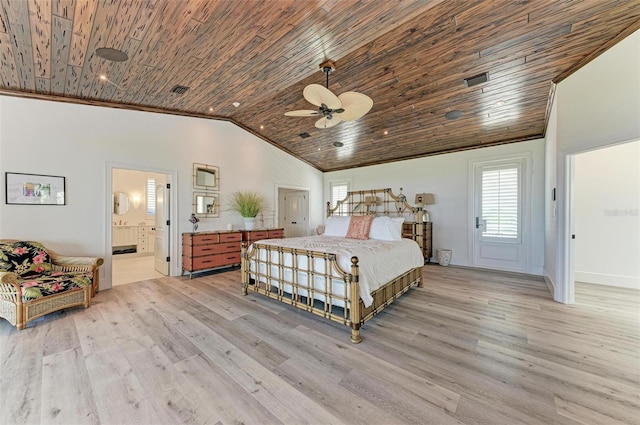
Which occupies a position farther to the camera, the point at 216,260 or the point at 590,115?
the point at 216,260

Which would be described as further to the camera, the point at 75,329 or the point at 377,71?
the point at 377,71

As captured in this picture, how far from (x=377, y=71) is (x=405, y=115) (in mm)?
1429

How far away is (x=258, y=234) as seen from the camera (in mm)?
6109

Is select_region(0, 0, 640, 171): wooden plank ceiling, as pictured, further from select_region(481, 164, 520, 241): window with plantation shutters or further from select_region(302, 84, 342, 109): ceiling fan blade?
select_region(481, 164, 520, 241): window with plantation shutters

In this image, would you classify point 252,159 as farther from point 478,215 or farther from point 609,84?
point 609,84

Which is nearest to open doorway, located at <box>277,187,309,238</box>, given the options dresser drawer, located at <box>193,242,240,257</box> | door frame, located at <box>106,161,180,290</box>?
dresser drawer, located at <box>193,242,240,257</box>

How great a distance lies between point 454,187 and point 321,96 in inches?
181

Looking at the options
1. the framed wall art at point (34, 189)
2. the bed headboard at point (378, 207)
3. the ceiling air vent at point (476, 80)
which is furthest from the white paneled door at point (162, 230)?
the ceiling air vent at point (476, 80)

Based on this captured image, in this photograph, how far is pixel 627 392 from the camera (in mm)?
1812

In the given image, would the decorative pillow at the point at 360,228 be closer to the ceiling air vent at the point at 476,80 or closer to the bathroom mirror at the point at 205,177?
the ceiling air vent at the point at 476,80

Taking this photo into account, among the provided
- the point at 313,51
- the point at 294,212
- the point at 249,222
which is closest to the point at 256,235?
the point at 249,222

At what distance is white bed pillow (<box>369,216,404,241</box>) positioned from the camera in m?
4.21

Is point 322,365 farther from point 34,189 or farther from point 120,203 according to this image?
point 120,203

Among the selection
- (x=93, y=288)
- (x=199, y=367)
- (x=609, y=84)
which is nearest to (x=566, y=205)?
(x=609, y=84)
